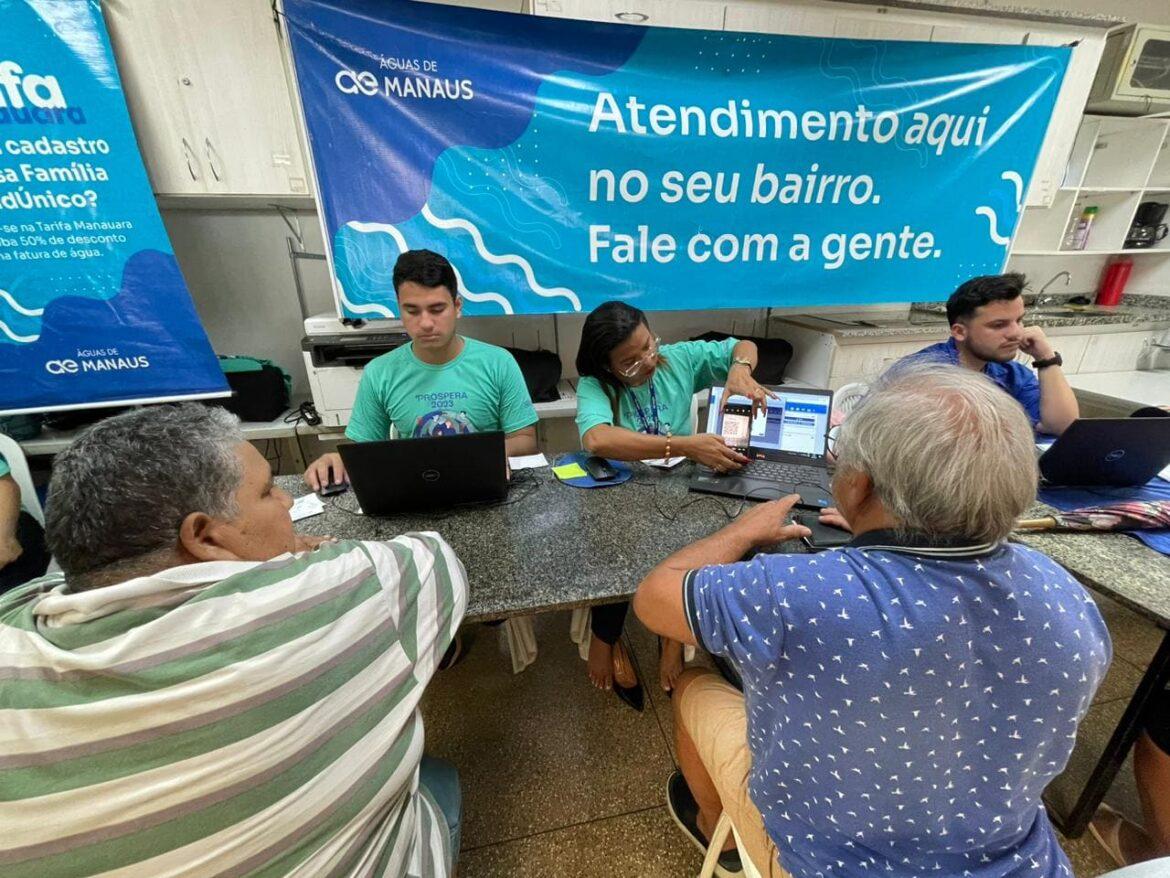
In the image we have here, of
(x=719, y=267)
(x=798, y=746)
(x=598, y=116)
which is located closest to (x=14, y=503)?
(x=798, y=746)

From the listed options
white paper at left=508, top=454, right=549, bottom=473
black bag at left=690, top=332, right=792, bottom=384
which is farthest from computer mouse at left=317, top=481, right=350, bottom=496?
black bag at left=690, top=332, right=792, bottom=384

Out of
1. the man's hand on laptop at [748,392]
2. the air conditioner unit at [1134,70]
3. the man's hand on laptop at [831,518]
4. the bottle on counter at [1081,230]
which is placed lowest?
the man's hand on laptop at [831,518]

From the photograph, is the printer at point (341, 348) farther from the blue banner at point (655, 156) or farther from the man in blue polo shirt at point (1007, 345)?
the man in blue polo shirt at point (1007, 345)

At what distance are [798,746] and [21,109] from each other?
3.15m

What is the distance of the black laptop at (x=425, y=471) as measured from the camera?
1.06 m

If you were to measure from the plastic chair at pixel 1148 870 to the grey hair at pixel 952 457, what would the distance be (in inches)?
14.5

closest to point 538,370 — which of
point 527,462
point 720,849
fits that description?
point 527,462

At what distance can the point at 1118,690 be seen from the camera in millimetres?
1621

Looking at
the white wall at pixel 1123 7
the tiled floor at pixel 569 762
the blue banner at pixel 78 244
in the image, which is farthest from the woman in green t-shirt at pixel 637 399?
the white wall at pixel 1123 7

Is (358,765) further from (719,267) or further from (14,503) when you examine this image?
(719,267)

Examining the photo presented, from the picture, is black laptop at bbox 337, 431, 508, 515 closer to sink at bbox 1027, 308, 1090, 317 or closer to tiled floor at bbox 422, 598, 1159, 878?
tiled floor at bbox 422, 598, 1159, 878

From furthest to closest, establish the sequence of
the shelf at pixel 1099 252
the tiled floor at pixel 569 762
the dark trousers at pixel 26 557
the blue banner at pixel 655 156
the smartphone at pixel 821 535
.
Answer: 1. the shelf at pixel 1099 252
2. the blue banner at pixel 655 156
3. the dark trousers at pixel 26 557
4. the tiled floor at pixel 569 762
5. the smartphone at pixel 821 535

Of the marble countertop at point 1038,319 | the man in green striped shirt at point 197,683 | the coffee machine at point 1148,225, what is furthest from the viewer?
the coffee machine at point 1148,225

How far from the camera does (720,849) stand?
0.99 metres
